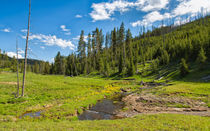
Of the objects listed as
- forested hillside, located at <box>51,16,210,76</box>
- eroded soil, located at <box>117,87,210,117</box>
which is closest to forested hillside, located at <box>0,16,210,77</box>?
forested hillside, located at <box>51,16,210,76</box>

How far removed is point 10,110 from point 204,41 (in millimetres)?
88716

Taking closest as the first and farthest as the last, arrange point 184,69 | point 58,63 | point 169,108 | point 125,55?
point 169,108 → point 184,69 → point 125,55 → point 58,63

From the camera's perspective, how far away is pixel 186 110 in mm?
17453

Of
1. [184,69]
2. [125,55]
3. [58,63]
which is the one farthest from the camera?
[58,63]

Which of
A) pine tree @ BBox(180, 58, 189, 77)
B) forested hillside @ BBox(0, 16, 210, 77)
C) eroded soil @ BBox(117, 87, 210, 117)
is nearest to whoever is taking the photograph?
eroded soil @ BBox(117, 87, 210, 117)

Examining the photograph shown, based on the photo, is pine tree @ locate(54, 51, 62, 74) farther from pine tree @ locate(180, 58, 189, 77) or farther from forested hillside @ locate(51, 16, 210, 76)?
pine tree @ locate(180, 58, 189, 77)

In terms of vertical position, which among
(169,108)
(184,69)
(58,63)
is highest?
(58,63)

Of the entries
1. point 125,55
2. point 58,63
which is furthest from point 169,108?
point 58,63

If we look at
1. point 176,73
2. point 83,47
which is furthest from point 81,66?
point 176,73

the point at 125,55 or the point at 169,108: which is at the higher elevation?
the point at 125,55

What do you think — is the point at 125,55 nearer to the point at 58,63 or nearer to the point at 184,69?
the point at 184,69

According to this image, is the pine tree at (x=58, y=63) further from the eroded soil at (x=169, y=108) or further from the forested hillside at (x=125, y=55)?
the eroded soil at (x=169, y=108)

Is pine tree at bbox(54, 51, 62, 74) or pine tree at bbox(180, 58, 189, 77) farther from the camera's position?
pine tree at bbox(54, 51, 62, 74)

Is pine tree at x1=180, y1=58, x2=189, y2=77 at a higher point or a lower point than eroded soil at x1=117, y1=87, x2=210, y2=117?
higher
